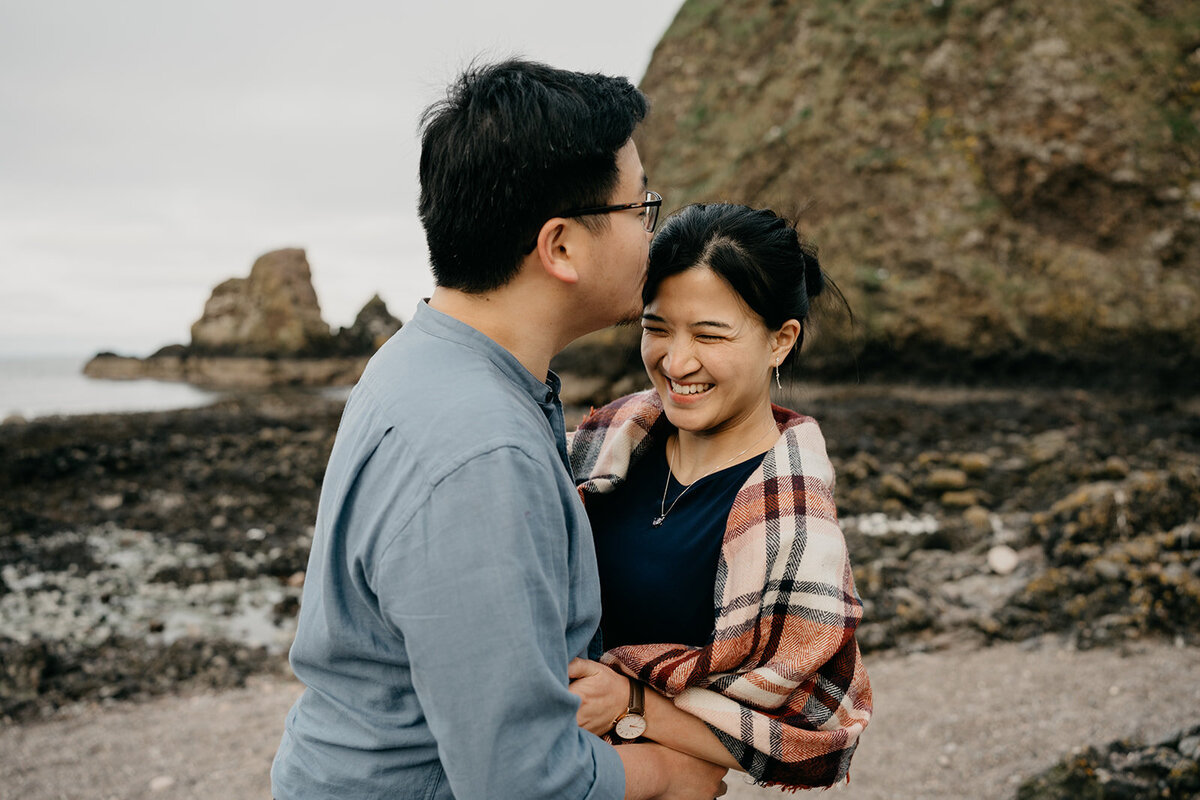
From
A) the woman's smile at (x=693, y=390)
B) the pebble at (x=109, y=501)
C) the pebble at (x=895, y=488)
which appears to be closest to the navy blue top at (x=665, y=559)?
the woman's smile at (x=693, y=390)

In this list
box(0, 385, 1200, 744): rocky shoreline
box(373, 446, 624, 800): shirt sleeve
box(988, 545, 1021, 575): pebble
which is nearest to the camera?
box(373, 446, 624, 800): shirt sleeve

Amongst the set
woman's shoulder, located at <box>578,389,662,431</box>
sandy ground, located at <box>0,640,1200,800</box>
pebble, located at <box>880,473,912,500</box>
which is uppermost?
woman's shoulder, located at <box>578,389,662,431</box>

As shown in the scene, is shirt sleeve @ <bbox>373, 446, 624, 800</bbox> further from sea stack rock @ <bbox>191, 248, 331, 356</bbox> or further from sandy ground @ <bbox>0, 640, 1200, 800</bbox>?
sea stack rock @ <bbox>191, 248, 331, 356</bbox>

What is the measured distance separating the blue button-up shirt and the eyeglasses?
0.31 meters

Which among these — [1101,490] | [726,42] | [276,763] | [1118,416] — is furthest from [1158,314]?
[276,763]

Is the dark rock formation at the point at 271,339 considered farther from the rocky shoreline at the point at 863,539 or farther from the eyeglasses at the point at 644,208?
the eyeglasses at the point at 644,208

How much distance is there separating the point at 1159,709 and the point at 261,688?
18.4ft

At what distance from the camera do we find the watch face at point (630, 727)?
1880mm

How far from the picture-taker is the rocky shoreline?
20.3 feet

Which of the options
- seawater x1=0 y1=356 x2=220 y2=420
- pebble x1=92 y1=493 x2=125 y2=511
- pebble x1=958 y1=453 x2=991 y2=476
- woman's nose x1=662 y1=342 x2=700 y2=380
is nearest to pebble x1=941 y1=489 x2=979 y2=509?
pebble x1=958 y1=453 x2=991 y2=476

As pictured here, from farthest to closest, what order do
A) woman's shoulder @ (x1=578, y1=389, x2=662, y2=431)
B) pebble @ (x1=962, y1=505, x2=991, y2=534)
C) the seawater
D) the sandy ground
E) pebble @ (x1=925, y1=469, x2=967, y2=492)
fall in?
the seawater
pebble @ (x1=925, y1=469, x2=967, y2=492)
pebble @ (x1=962, y1=505, x2=991, y2=534)
the sandy ground
woman's shoulder @ (x1=578, y1=389, x2=662, y2=431)

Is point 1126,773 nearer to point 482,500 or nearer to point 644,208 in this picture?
point 644,208

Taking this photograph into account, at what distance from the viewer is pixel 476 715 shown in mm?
1354

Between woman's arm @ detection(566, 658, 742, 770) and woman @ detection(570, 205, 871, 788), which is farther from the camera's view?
woman @ detection(570, 205, 871, 788)
